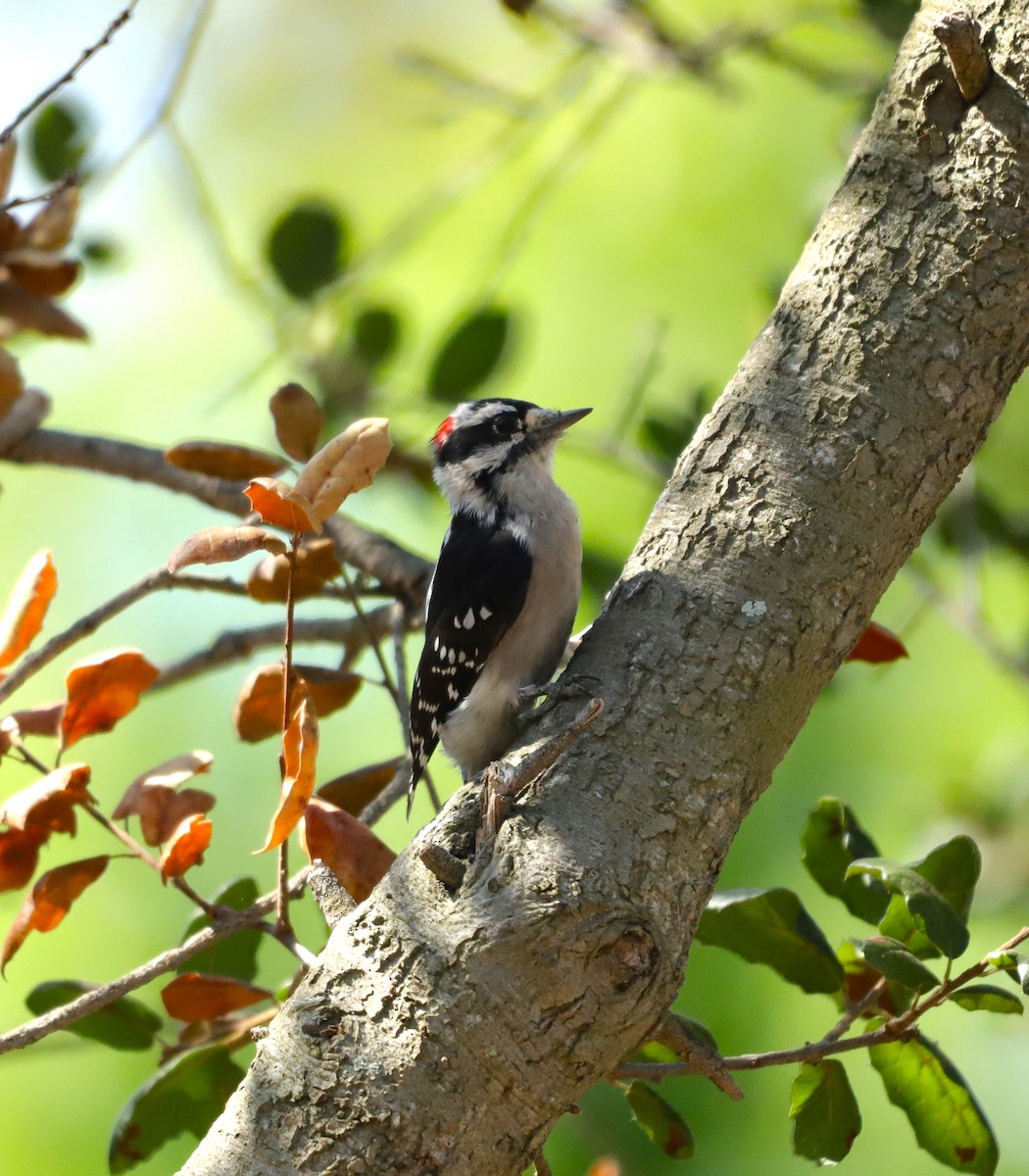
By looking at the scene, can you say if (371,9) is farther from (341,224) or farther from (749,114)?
(341,224)

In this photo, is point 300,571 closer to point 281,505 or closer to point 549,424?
point 281,505

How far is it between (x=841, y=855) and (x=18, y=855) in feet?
4.54

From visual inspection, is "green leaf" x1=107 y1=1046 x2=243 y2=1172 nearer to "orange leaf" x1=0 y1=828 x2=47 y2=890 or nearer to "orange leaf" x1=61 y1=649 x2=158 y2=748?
"orange leaf" x1=0 y1=828 x2=47 y2=890

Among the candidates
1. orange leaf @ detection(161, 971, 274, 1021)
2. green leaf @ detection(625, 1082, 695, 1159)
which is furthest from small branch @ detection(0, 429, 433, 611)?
green leaf @ detection(625, 1082, 695, 1159)

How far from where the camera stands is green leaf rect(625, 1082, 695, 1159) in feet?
6.55

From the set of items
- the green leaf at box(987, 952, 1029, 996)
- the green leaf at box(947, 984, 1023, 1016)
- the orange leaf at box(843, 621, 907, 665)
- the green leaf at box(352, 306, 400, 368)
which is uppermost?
the green leaf at box(352, 306, 400, 368)

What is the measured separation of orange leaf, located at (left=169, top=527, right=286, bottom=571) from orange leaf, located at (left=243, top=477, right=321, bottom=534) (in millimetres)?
30

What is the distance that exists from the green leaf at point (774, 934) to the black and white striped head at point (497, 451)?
1448 mm

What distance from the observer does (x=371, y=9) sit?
8344 mm

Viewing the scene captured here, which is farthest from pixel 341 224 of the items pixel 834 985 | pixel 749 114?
pixel 749 114

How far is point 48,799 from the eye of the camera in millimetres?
1901

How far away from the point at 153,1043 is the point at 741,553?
4.70 feet

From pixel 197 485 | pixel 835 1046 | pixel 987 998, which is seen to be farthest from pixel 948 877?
pixel 197 485

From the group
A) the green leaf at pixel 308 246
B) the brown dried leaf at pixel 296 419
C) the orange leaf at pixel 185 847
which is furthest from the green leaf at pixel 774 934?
the green leaf at pixel 308 246
